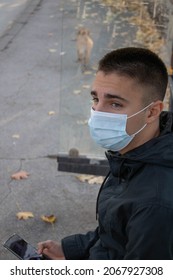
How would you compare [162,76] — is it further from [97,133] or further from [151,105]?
[97,133]

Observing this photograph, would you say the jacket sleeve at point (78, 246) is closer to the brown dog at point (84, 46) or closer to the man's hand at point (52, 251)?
the man's hand at point (52, 251)

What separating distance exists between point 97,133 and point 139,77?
0.35 m

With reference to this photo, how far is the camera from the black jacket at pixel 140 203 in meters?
1.58

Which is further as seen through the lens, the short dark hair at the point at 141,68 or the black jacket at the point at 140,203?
the short dark hair at the point at 141,68

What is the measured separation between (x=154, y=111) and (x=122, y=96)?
0.16 meters

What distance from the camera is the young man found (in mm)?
1600

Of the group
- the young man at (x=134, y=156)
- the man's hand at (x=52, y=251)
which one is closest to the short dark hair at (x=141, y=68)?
the young man at (x=134, y=156)

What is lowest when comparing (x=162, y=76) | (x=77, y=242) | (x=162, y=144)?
(x=77, y=242)

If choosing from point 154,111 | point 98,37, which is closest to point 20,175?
point 98,37

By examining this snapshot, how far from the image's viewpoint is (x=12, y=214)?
3863mm

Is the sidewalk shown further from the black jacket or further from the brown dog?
the black jacket

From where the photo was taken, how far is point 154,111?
1.89 metres

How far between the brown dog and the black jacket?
2421mm

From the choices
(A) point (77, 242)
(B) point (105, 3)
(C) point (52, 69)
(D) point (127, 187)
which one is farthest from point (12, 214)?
(C) point (52, 69)
